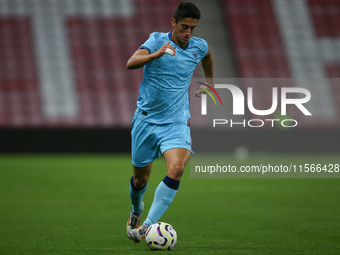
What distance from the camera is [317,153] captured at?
17.6m

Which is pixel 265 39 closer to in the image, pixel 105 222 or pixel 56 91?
pixel 56 91

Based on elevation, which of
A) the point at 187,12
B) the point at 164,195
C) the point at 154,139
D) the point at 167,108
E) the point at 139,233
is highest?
the point at 187,12

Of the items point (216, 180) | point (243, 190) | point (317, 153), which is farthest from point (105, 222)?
point (317, 153)

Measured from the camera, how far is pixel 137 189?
511 cm

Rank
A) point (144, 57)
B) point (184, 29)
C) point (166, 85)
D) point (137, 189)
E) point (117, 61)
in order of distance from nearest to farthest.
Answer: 1. point (144, 57)
2. point (184, 29)
3. point (166, 85)
4. point (137, 189)
5. point (117, 61)

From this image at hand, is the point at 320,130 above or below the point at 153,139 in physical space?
below

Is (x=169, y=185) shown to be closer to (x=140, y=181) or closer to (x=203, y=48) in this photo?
(x=140, y=181)

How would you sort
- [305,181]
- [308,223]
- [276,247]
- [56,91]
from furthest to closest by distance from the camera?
[56,91] < [305,181] < [308,223] < [276,247]

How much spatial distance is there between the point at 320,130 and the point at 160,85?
559 inches

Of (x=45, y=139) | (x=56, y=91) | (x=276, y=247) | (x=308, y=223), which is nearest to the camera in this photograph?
(x=276, y=247)

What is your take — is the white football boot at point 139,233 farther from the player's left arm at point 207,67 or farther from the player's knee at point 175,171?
the player's left arm at point 207,67

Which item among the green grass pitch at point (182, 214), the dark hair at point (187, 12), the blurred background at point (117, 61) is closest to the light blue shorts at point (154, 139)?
the green grass pitch at point (182, 214)

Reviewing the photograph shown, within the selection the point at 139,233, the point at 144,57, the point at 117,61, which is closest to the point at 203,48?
the point at 144,57

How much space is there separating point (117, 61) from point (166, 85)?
16.2 metres
